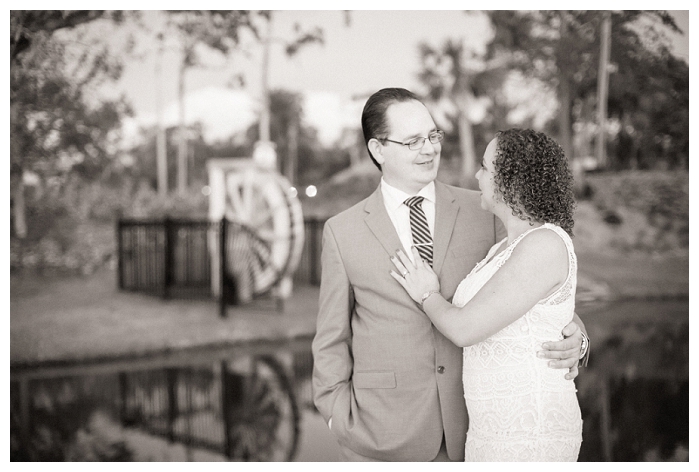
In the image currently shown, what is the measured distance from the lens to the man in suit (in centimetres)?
206

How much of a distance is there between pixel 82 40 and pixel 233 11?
1.08 metres

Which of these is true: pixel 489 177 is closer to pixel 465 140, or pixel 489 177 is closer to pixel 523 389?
pixel 523 389

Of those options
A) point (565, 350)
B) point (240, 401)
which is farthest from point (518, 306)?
point (240, 401)

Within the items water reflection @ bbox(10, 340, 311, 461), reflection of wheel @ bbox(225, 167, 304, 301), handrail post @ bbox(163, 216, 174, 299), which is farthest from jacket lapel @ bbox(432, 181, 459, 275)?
reflection of wheel @ bbox(225, 167, 304, 301)

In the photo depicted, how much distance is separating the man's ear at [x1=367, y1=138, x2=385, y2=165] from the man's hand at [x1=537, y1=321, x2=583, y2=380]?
81 centimetres

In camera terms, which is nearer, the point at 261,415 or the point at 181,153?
the point at 261,415

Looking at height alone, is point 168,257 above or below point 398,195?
below

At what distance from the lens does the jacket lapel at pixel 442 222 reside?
2.04 m

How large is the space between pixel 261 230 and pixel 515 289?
223 inches

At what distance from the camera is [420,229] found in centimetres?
213

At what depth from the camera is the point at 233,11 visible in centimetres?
458

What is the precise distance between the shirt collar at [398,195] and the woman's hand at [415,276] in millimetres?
229

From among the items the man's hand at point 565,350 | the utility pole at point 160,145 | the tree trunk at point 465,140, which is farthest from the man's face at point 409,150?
the utility pole at point 160,145
